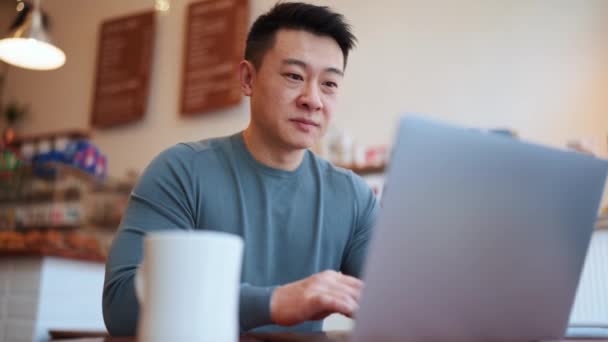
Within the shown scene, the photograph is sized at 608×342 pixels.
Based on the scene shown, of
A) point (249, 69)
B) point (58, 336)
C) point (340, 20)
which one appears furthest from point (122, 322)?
point (58, 336)

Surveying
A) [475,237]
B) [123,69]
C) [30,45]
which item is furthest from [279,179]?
[123,69]

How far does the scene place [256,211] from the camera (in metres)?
1.24

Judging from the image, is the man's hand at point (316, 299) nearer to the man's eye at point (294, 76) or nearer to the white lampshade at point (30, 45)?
the man's eye at point (294, 76)

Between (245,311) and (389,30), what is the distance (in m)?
2.62

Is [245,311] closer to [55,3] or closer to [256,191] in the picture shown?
[256,191]

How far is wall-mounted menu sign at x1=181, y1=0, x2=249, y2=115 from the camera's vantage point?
142 inches

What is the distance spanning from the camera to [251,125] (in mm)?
1371

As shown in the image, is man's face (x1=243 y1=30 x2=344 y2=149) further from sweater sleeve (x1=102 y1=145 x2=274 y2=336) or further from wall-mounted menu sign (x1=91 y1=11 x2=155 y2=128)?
wall-mounted menu sign (x1=91 y1=11 x2=155 y2=128)

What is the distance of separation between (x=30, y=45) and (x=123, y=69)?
1.23m

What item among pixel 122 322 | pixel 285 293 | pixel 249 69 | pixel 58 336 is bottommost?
pixel 58 336

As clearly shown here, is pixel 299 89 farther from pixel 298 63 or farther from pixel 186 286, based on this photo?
pixel 186 286

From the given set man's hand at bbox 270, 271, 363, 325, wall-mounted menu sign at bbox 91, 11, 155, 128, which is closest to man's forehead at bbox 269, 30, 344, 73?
man's hand at bbox 270, 271, 363, 325

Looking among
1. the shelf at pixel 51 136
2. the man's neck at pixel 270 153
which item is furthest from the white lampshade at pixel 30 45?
the man's neck at pixel 270 153

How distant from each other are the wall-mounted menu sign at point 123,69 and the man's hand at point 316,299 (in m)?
3.41
